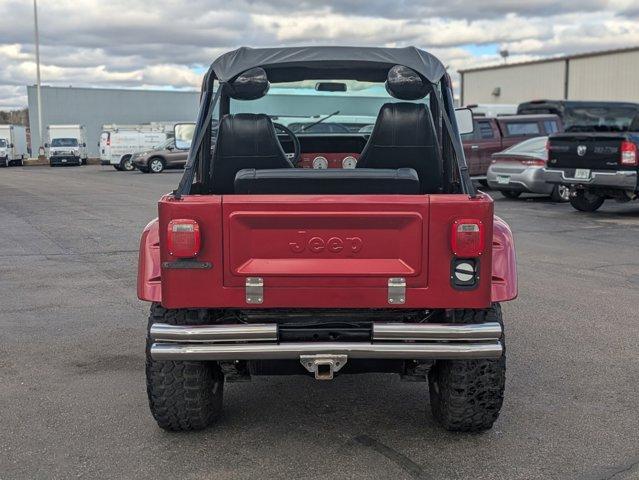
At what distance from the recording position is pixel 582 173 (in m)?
13.5

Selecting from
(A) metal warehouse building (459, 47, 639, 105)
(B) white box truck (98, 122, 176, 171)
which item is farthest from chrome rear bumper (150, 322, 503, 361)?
(A) metal warehouse building (459, 47, 639, 105)

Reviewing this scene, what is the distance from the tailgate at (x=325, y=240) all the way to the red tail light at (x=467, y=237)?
13cm

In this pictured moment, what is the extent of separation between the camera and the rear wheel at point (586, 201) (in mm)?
14477

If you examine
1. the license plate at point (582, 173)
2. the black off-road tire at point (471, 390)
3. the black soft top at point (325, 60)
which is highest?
the black soft top at point (325, 60)

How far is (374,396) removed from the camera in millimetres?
4625

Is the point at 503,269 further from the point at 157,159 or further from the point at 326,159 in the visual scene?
the point at 157,159

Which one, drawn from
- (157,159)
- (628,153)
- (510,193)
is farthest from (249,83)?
(157,159)

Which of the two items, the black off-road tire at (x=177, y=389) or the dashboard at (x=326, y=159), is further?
the dashboard at (x=326, y=159)

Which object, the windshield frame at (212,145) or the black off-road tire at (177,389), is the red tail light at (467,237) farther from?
the black off-road tire at (177,389)

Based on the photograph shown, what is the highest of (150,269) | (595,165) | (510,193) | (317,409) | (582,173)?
(595,165)

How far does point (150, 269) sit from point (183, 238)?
426 mm

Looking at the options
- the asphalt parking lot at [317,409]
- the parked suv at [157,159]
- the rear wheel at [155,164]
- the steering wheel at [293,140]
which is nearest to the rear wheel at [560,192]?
the asphalt parking lot at [317,409]

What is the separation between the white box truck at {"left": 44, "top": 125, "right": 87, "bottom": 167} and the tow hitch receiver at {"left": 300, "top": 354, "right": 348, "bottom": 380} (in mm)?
43361

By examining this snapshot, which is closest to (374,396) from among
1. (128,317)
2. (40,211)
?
(128,317)
